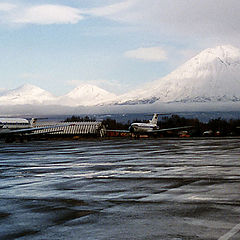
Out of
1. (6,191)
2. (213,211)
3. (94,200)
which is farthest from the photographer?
(6,191)

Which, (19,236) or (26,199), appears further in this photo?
(26,199)

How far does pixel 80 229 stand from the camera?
1246cm

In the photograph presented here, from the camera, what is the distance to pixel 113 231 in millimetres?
12148

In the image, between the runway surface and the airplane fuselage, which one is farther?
the airplane fuselage

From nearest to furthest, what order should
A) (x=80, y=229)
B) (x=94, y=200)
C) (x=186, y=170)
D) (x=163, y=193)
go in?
(x=80, y=229) → (x=94, y=200) → (x=163, y=193) → (x=186, y=170)

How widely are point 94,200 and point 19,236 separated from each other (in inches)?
221

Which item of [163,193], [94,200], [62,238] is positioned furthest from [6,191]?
[62,238]

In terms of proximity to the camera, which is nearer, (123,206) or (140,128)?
(123,206)

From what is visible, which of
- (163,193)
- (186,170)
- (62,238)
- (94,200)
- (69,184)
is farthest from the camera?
(186,170)

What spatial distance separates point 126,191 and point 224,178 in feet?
20.1

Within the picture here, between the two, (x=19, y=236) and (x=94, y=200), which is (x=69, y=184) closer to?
(x=94, y=200)

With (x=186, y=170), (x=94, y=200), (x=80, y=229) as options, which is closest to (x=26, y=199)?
(x=94, y=200)

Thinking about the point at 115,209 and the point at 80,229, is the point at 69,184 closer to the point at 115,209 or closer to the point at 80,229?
the point at 115,209

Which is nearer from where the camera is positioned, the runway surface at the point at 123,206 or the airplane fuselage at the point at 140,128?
the runway surface at the point at 123,206
